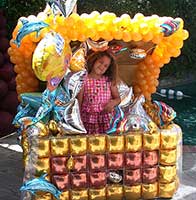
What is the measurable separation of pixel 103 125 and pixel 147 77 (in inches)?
33.0

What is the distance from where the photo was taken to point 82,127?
3.87 meters

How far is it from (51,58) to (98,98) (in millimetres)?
810

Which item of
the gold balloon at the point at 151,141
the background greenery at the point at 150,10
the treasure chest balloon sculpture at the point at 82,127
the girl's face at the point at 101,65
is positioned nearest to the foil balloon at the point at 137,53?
the treasure chest balloon sculpture at the point at 82,127

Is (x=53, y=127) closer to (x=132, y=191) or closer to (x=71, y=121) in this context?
(x=71, y=121)

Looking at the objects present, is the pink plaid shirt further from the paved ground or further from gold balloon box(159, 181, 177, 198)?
the paved ground

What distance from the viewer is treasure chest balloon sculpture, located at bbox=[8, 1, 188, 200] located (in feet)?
12.2

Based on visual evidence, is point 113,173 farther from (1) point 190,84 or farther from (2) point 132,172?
(1) point 190,84

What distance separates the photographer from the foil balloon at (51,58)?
3.52 m

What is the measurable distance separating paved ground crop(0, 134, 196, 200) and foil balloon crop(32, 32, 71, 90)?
4.35 feet

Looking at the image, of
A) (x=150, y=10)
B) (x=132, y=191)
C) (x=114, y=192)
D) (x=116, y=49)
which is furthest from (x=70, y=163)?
(x=150, y=10)

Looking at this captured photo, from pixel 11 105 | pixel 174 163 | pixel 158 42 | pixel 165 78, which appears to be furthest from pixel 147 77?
pixel 165 78

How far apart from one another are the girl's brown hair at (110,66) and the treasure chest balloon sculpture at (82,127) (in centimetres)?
7

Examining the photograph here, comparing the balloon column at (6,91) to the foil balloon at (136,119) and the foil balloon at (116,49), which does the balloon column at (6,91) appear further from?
the foil balloon at (136,119)

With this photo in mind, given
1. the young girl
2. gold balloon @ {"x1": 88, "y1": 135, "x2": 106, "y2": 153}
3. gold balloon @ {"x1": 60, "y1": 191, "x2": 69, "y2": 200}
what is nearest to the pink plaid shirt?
the young girl
